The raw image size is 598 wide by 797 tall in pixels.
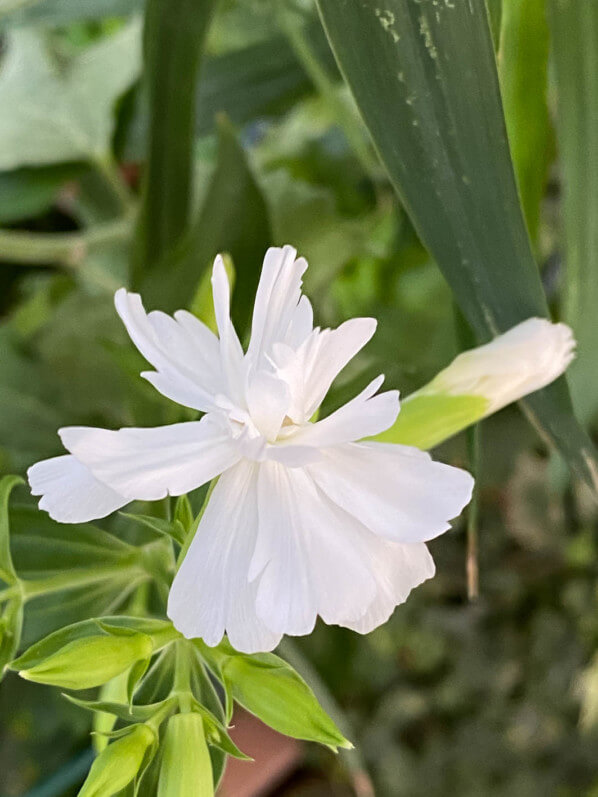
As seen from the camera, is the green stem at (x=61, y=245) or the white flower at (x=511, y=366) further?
the green stem at (x=61, y=245)

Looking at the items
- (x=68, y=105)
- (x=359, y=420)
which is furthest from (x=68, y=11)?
(x=359, y=420)

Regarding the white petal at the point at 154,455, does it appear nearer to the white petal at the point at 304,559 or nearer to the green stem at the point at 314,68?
the white petal at the point at 304,559

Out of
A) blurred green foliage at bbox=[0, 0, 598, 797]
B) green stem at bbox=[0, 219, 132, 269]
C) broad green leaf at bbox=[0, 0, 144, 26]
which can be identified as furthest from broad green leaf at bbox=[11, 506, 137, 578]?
broad green leaf at bbox=[0, 0, 144, 26]

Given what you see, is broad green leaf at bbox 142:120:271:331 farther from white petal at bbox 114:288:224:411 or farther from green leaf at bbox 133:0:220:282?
white petal at bbox 114:288:224:411

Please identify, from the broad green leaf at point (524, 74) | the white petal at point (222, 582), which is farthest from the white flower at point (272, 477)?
the broad green leaf at point (524, 74)

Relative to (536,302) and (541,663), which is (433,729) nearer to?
(541,663)

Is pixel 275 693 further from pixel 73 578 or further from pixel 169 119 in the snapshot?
pixel 169 119
